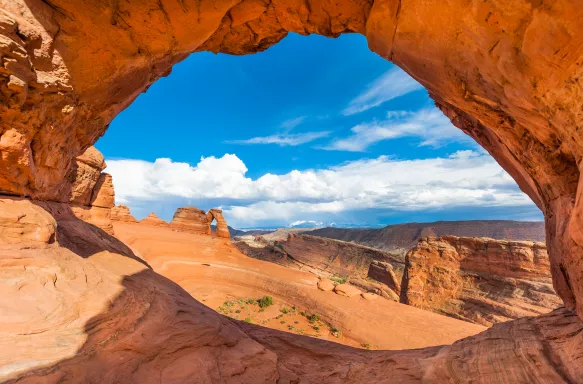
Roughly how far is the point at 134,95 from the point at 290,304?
15.5m

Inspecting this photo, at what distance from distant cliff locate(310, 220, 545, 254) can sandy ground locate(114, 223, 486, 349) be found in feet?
203

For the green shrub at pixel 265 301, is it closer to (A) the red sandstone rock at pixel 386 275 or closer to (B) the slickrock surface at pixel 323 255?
(A) the red sandstone rock at pixel 386 275

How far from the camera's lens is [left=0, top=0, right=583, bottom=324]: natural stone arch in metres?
3.73

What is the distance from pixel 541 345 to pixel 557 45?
16.2 feet

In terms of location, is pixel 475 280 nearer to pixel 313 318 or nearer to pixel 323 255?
pixel 313 318

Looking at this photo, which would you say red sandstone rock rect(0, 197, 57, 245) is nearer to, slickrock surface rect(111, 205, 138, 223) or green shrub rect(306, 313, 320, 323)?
green shrub rect(306, 313, 320, 323)

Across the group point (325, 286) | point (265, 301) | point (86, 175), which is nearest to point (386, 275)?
point (325, 286)

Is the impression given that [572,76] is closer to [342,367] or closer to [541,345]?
[541,345]

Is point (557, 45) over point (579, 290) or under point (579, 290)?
over

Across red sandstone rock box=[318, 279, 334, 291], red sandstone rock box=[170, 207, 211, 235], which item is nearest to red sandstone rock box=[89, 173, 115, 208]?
red sandstone rock box=[170, 207, 211, 235]

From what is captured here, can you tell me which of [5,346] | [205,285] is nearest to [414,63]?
[5,346]

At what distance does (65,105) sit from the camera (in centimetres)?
563

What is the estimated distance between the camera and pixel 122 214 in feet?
109

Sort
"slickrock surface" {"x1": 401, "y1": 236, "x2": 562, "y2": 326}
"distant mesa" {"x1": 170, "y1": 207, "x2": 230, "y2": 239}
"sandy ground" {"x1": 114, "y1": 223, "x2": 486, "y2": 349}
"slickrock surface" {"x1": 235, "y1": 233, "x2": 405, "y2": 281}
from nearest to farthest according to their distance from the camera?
"sandy ground" {"x1": 114, "y1": 223, "x2": 486, "y2": 349} < "slickrock surface" {"x1": 401, "y1": 236, "x2": 562, "y2": 326} < "distant mesa" {"x1": 170, "y1": 207, "x2": 230, "y2": 239} < "slickrock surface" {"x1": 235, "y1": 233, "x2": 405, "y2": 281}
